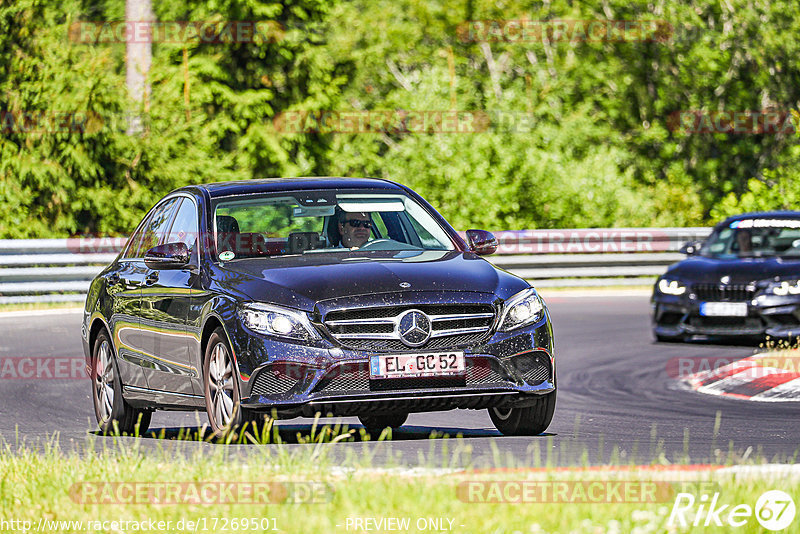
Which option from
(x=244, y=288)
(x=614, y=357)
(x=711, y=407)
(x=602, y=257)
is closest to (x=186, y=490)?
(x=244, y=288)

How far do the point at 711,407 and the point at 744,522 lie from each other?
6.38 meters

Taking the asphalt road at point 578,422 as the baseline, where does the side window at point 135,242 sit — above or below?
above

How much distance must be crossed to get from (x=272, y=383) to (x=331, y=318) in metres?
0.49

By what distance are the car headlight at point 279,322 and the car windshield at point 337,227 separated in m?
1.03

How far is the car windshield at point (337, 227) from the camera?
1012 cm

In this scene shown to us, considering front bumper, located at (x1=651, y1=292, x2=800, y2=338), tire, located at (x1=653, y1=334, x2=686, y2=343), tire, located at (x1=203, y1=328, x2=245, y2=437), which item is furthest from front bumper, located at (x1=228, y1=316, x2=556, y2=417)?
tire, located at (x1=653, y1=334, x2=686, y2=343)

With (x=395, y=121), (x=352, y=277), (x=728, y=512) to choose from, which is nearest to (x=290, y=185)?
(x=352, y=277)

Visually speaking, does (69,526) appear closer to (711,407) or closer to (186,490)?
(186,490)

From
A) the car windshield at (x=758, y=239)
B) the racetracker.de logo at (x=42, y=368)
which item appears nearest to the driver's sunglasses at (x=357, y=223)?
the racetracker.de logo at (x=42, y=368)

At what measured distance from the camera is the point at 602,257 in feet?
94.8

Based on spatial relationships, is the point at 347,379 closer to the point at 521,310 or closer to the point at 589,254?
the point at 521,310

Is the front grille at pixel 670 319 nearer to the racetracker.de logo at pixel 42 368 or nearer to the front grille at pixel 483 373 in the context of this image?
the racetracker.de logo at pixel 42 368

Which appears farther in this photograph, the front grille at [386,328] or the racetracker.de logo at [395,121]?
the racetracker.de logo at [395,121]

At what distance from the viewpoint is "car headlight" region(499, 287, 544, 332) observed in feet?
30.2
